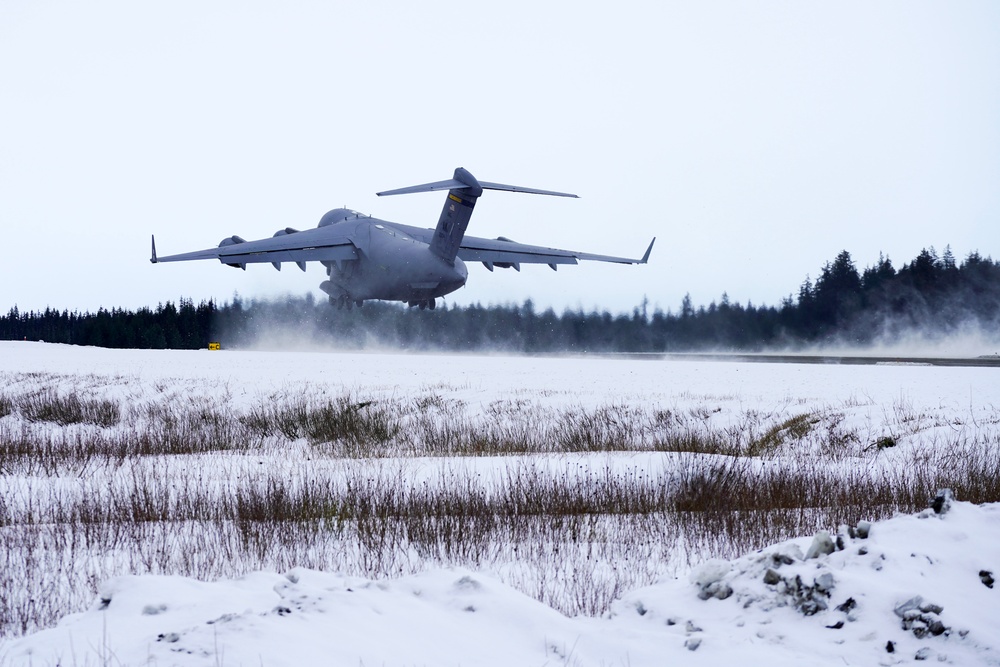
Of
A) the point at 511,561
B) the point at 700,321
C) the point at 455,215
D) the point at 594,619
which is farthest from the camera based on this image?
the point at 700,321

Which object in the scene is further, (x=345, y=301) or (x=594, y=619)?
(x=345, y=301)

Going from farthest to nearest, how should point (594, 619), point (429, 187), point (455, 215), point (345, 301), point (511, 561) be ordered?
point (345, 301), point (455, 215), point (429, 187), point (511, 561), point (594, 619)

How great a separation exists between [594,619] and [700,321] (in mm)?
69427

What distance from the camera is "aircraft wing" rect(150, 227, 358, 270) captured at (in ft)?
103

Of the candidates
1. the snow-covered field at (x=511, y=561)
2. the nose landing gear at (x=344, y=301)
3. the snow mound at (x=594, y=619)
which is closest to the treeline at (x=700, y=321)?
the nose landing gear at (x=344, y=301)

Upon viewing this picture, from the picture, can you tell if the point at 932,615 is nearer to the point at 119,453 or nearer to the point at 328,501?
the point at 328,501

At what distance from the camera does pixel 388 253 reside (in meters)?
33.0

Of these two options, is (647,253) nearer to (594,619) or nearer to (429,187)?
(429,187)

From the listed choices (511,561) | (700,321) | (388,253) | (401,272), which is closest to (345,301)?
(388,253)

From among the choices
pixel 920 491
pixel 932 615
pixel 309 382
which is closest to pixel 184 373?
pixel 309 382

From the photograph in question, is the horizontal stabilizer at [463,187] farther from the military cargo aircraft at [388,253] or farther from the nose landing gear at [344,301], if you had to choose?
the nose landing gear at [344,301]

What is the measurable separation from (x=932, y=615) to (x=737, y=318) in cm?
6990

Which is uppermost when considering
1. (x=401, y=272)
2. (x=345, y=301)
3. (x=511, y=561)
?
(x=401, y=272)

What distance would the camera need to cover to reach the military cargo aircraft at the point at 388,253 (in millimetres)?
32250
